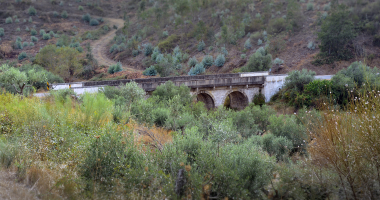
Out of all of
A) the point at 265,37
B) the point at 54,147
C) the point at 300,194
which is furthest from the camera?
the point at 265,37

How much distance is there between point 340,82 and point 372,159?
1826 centimetres

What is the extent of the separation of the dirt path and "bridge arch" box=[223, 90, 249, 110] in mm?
16524

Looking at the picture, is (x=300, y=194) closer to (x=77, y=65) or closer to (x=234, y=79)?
(x=234, y=79)

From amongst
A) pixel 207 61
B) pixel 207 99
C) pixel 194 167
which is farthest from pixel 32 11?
pixel 194 167

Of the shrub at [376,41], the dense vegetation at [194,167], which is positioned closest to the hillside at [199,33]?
the shrub at [376,41]

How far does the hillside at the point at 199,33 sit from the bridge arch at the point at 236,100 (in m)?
7.68

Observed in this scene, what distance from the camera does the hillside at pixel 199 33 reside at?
33750 millimetres

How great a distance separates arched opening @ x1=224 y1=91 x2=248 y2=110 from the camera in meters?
25.5

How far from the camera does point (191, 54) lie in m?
42.4

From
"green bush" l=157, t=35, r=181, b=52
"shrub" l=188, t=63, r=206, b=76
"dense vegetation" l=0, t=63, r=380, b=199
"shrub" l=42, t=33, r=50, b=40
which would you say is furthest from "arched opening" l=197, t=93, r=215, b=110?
"shrub" l=42, t=33, r=50, b=40

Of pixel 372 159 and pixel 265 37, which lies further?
pixel 265 37

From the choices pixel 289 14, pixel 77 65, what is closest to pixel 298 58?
pixel 289 14

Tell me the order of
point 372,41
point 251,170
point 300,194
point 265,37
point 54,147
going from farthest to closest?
point 265,37
point 372,41
point 54,147
point 251,170
point 300,194

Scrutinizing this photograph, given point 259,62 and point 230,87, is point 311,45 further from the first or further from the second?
point 230,87
